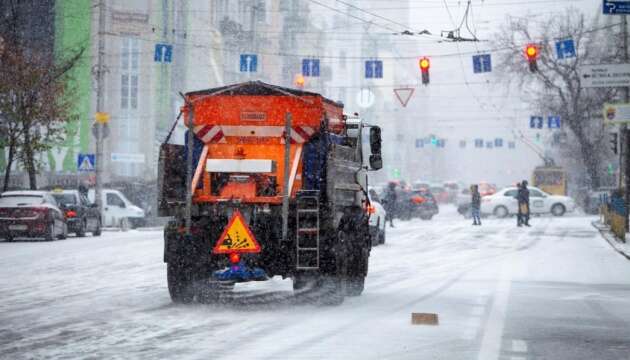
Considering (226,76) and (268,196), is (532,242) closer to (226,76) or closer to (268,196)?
(268,196)

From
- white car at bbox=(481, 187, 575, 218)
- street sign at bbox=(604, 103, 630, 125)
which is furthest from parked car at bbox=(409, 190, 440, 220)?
street sign at bbox=(604, 103, 630, 125)

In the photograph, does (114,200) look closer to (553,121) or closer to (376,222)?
(376,222)

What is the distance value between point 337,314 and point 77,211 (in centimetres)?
2486

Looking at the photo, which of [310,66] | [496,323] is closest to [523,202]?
[310,66]

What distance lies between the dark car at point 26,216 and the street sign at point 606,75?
15.3 m

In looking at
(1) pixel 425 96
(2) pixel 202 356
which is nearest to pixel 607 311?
(2) pixel 202 356

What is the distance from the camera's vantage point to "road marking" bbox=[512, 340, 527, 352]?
33.9ft

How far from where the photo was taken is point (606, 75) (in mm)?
31078

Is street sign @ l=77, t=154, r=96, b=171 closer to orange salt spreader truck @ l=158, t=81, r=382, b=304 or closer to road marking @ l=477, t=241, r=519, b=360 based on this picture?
road marking @ l=477, t=241, r=519, b=360

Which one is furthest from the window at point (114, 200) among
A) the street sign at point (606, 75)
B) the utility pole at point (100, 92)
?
the street sign at point (606, 75)

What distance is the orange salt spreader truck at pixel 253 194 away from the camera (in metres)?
14.1

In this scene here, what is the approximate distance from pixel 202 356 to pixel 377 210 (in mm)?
21780

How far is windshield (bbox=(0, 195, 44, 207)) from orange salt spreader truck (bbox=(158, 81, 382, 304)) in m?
19.4

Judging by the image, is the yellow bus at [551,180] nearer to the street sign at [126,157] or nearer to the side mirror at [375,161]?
the street sign at [126,157]
